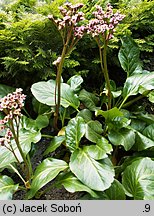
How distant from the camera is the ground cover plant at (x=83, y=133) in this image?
47.6 inches

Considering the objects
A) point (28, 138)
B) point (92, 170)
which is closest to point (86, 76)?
point (28, 138)

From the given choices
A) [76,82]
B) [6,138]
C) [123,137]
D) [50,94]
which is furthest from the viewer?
[76,82]

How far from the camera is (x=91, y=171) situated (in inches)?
47.2

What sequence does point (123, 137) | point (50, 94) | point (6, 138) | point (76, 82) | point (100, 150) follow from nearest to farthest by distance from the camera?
1. point (6, 138)
2. point (100, 150)
3. point (123, 137)
4. point (50, 94)
5. point (76, 82)

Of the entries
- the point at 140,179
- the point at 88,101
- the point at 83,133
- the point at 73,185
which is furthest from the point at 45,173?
the point at 88,101

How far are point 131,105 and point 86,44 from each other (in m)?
0.40

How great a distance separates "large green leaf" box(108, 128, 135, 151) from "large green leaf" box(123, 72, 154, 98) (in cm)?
21

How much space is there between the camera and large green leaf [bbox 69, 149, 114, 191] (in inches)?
45.6

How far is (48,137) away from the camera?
5.20 feet

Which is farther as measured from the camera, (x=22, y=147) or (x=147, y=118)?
(x=147, y=118)

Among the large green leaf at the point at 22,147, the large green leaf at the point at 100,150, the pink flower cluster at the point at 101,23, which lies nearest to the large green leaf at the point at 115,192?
the large green leaf at the point at 100,150

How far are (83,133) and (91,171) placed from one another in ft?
0.64

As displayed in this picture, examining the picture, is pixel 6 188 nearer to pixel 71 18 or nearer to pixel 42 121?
pixel 42 121
